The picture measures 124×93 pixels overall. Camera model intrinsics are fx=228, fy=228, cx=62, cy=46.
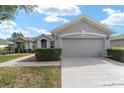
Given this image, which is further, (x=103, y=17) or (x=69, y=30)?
(x=103, y=17)

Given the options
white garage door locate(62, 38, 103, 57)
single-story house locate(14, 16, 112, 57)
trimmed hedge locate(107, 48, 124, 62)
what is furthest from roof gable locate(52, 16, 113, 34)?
trimmed hedge locate(107, 48, 124, 62)

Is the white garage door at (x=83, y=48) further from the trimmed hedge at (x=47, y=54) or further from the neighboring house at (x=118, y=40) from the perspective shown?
the neighboring house at (x=118, y=40)

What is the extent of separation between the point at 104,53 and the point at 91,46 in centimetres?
137

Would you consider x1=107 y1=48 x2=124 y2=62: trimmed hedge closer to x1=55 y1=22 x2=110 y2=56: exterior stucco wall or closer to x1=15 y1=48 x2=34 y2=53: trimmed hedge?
x1=55 y1=22 x2=110 y2=56: exterior stucco wall

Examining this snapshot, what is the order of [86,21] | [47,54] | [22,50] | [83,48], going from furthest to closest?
[22,50] → [83,48] → [86,21] → [47,54]

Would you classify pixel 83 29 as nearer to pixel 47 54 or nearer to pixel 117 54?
pixel 117 54

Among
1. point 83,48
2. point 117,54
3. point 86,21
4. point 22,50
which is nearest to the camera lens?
point 117,54

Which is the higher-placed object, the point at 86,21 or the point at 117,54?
the point at 86,21

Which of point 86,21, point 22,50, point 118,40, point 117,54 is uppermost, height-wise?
point 86,21

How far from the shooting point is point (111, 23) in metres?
25.7

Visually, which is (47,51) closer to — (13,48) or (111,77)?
(111,77)

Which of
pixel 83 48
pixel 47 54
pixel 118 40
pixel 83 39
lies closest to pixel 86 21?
pixel 83 39

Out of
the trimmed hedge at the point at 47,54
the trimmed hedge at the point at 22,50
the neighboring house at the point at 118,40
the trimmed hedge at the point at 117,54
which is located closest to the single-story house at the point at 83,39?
the trimmed hedge at the point at 117,54
